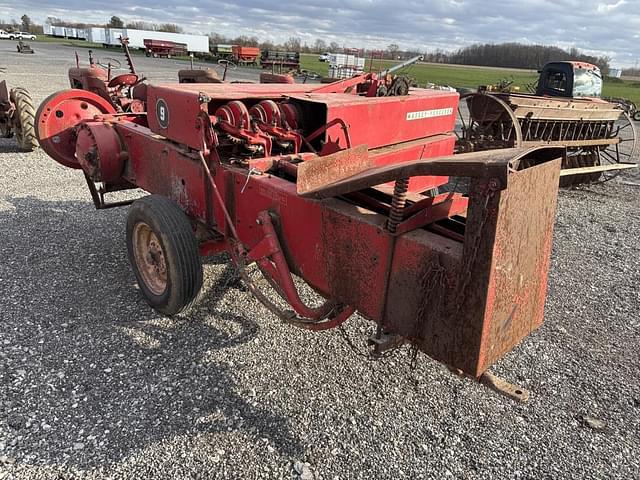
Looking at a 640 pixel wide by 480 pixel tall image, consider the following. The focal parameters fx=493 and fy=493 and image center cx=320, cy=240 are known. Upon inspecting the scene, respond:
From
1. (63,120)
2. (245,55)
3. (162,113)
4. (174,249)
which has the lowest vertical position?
(174,249)

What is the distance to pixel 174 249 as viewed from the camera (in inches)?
118

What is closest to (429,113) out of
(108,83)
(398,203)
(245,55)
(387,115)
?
(387,115)

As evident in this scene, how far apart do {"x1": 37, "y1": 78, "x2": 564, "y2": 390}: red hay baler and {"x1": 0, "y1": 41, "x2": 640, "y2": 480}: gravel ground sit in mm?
419

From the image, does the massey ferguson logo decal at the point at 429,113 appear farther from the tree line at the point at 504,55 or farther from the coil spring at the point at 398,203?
the tree line at the point at 504,55

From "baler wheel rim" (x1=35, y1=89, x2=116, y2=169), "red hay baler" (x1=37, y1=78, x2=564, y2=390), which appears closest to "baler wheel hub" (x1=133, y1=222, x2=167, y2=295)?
"red hay baler" (x1=37, y1=78, x2=564, y2=390)

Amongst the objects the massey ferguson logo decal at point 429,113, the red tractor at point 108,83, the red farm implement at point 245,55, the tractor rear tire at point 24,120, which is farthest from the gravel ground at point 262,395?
the red farm implement at point 245,55

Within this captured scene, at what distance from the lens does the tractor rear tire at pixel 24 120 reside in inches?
311

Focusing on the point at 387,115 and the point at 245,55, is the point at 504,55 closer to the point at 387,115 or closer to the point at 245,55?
the point at 245,55

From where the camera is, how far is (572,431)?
261 cm

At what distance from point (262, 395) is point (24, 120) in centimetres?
737

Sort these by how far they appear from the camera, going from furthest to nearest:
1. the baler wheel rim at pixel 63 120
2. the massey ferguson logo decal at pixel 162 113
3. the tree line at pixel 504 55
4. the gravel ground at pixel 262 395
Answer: the tree line at pixel 504 55
the baler wheel rim at pixel 63 120
the massey ferguson logo decal at pixel 162 113
the gravel ground at pixel 262 395

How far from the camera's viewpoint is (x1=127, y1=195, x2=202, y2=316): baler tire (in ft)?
9.88

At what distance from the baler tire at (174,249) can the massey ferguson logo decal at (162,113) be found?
1.68 feet

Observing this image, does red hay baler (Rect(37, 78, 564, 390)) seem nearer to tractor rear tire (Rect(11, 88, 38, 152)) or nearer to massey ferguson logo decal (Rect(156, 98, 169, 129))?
massey ferguson logo decal (Rect(156, 98, 169, 129))
